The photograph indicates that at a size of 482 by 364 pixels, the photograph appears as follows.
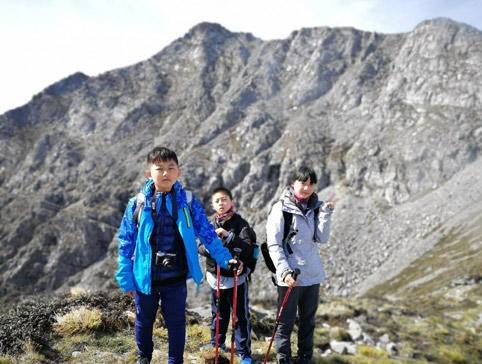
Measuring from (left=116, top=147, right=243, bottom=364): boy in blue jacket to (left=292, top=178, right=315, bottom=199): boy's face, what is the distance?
195cm

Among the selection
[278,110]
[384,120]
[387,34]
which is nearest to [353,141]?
[384,120]

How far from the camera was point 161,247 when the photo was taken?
6160mm

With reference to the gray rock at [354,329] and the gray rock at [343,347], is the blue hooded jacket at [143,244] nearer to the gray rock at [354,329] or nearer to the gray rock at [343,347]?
the gray rock at [343,347]

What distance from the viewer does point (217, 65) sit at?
16100 centimetres

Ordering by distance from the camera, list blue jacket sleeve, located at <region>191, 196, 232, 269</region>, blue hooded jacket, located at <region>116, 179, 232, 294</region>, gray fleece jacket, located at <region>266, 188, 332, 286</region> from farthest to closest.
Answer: gray fleece jacket, located at <region>266, 188, 332, 286</region>
blue jacket sleeve, located at <region>191, 196, 232, 269</region>
blue hooded jacket, located at <region>116, 179, 232, 294</region>

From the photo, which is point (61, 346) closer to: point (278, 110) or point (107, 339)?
point (107, 339)

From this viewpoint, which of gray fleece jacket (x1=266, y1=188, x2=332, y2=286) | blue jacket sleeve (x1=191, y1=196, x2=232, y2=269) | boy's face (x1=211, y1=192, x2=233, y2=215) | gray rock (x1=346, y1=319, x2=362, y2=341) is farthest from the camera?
gray rock (x1=346, y1=319, x2=362, y2=341)

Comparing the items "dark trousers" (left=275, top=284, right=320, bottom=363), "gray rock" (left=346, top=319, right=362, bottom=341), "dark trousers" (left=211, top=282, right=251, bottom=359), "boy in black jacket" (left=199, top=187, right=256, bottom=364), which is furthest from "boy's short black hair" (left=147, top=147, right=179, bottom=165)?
"gray rock" (left=346, top=319, right=362, bottom=341)

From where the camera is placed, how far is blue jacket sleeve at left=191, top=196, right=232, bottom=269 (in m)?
6.47

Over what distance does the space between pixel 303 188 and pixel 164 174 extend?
8.38 ft

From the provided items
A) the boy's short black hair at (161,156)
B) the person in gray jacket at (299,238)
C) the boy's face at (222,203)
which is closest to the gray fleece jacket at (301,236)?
the person in gray jacket at (299,238)

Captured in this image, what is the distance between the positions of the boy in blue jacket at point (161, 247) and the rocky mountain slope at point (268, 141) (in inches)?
2053

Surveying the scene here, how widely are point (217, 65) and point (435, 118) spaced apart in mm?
90900

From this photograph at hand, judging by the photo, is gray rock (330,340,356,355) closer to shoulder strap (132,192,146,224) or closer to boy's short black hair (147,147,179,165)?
shoulder strap (132,192,146,224)
